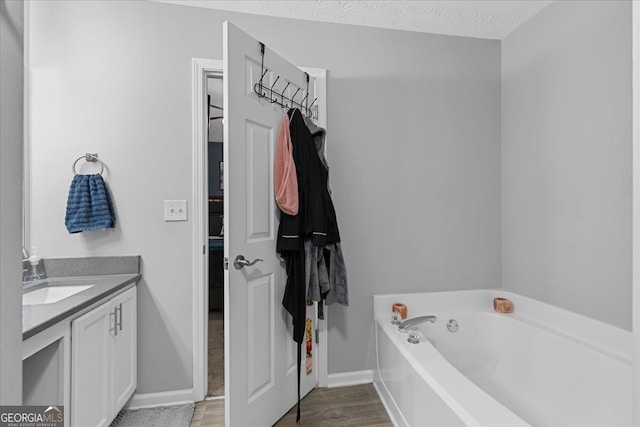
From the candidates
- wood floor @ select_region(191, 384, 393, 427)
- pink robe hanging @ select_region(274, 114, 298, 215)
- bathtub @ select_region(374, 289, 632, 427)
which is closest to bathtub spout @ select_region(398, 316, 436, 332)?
bathtub @ select_region(374, 289, 632, 427)

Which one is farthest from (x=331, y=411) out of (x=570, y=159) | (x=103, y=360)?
(x=570, y=159)

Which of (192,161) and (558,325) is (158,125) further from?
(558,325)

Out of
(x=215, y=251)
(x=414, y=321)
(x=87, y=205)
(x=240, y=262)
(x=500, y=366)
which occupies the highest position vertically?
(x=87, y=205)

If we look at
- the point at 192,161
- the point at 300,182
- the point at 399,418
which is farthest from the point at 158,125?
the point at 399,418

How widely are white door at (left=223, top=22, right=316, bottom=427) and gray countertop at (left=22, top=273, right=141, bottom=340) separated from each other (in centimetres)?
59

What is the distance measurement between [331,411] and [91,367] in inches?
49.6

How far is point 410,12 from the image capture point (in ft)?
6.36

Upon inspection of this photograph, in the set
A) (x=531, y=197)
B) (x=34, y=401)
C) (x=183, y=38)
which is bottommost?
(x=34, y=401)

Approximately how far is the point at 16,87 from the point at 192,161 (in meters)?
1.40

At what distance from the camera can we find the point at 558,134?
177 cm

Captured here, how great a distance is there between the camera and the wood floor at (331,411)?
1682mm

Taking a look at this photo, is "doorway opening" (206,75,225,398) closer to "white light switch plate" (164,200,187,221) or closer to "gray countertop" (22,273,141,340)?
"white light switch plate" (164,200,187,221)

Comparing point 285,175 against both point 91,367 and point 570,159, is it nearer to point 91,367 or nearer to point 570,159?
point 91,367

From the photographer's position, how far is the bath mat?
1683mm
